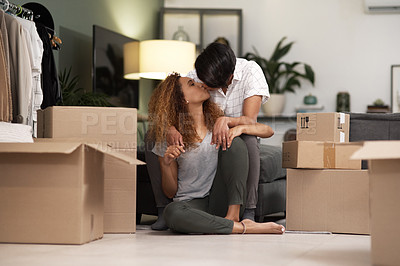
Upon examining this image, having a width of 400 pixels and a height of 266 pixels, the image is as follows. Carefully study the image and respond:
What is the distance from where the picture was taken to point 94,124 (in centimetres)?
216

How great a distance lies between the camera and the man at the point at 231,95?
7.43 feet

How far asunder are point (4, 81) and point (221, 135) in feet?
3.69

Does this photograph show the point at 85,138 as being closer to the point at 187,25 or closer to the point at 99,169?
A: the point at 99,169

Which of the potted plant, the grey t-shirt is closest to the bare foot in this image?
the grey t-shirt

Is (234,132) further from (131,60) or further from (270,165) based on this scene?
(131,60)

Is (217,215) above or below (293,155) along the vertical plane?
below

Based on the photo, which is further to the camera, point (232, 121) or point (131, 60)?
point (131, 60)

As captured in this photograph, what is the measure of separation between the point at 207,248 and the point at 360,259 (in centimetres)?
47

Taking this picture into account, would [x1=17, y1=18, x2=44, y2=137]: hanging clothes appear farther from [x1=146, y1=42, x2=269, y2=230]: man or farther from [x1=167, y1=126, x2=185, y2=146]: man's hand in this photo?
[x1=167, y1=126, x2=185, y2=146]: man's hand

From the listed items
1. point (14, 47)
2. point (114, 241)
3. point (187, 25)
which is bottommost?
point (114, 241)

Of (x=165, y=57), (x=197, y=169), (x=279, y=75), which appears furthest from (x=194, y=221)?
(x=279, y=75)

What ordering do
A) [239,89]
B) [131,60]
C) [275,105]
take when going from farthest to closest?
1. [275,105]
2. [131,60]
3. [239,89]

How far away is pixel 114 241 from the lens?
194 centimetres

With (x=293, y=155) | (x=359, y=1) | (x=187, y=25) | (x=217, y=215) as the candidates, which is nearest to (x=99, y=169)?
(x=217, y=215)
